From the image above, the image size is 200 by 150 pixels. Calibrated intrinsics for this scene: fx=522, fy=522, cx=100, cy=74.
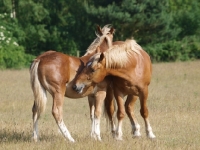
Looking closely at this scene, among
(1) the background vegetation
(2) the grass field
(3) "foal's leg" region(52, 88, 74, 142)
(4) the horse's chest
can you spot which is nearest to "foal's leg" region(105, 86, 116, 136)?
(2) the grass field

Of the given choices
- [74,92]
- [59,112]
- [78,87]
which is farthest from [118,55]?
[59,112]

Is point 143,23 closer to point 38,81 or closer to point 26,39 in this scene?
point 26,39

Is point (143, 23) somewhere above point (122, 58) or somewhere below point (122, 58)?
below

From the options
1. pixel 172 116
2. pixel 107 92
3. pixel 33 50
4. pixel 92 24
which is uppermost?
pixel 107 92

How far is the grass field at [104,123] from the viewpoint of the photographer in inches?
346

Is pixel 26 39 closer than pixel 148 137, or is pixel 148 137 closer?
pixel 148 137

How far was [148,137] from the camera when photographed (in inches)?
388

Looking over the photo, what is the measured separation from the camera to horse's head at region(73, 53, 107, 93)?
933 cm

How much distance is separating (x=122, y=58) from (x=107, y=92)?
1.06m

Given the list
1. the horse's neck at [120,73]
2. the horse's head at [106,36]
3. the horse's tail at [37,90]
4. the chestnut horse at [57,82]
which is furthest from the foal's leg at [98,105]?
the horse's head at [106,36]

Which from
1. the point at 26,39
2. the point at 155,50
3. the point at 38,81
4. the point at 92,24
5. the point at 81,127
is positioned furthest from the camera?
the point at 26,39

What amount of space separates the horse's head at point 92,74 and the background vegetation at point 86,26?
26.5 m

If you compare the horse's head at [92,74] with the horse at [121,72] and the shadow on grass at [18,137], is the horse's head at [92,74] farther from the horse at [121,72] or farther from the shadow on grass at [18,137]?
the shadow on grass at [18,137]

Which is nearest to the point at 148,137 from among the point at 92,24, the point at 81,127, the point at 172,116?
the point at 81,127
